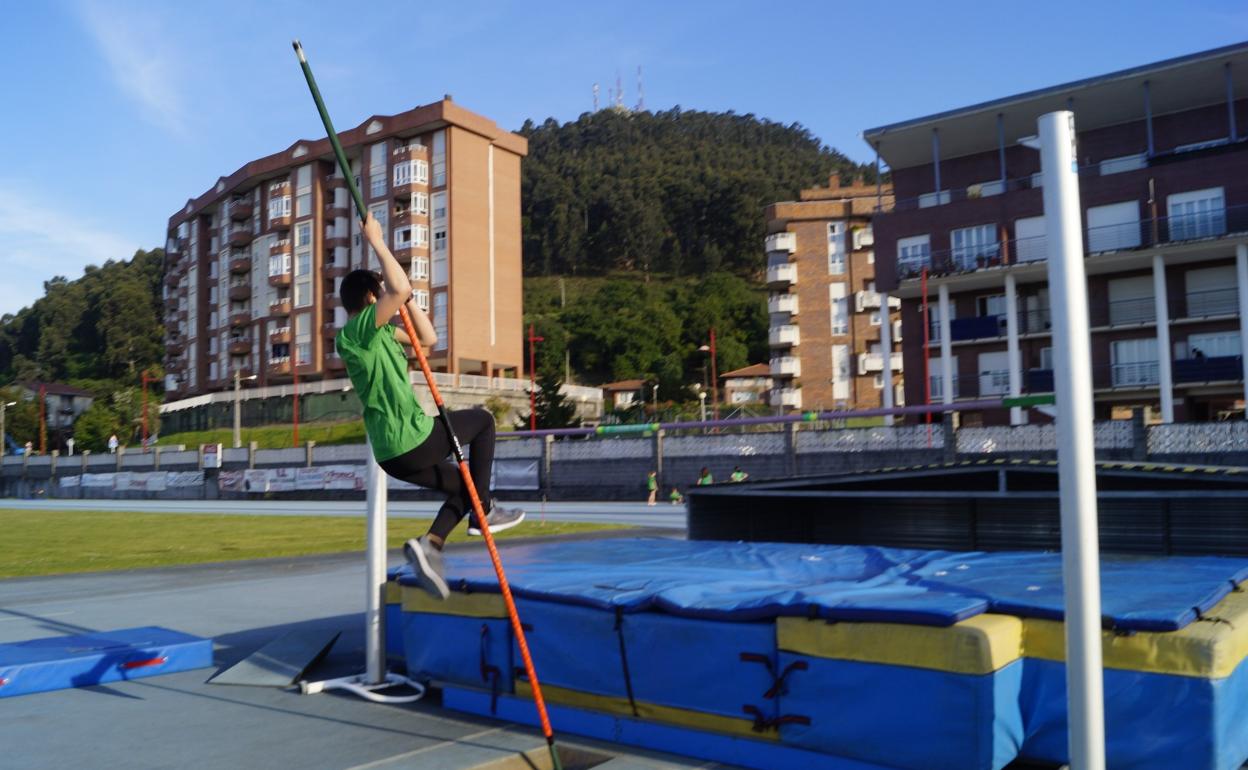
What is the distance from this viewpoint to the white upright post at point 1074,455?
121 inches

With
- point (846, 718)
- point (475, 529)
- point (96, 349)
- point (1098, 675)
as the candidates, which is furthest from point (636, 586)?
point (96, 349)

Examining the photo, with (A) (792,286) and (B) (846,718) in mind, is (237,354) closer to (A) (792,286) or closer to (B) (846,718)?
(A) (792,286)

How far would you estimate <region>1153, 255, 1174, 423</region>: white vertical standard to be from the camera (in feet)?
123

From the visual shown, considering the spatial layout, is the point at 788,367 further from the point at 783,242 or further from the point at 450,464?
the point at 450,464

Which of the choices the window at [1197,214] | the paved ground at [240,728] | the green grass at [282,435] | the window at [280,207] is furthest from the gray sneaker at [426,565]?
the window at [280,207]

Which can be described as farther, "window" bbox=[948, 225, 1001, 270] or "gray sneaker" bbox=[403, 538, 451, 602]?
"window" bbox=[948, 225, 1001, 270]

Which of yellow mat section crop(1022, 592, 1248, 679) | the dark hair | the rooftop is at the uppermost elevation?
the rooftop

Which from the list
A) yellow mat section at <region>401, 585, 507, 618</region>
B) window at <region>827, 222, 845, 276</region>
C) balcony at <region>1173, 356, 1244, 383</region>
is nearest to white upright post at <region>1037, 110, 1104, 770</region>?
yellow mat section at <region>401, 585, 507, 618</region>

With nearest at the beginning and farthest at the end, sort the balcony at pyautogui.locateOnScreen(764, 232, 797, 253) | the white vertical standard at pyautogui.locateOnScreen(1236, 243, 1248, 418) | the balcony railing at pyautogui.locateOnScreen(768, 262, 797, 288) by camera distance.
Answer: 1. the white vertical standard at pyautogui.locateOnScreen(1236, 243, 1248, 418)
2. the balcony at pyautogui.locateOnScreen(764, 232, 797, 253)
3. the balcony railing at pyautogui.locateOnScreen(768, 262, 797, 288)

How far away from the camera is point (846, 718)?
14.0 ft

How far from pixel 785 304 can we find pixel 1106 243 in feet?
111

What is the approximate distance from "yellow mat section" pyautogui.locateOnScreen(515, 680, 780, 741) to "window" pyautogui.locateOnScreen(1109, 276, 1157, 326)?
41286 mm

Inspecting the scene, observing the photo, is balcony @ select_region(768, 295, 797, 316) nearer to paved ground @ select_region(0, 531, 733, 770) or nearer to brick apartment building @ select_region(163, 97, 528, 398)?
brick apartment building @ select_region(163, 97, 528, 398)

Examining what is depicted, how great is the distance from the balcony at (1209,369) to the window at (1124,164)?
8177mm
